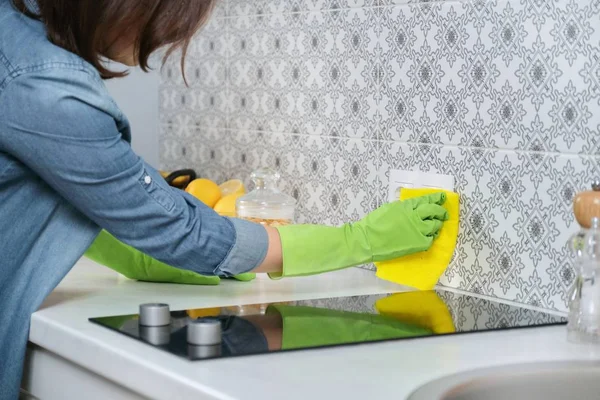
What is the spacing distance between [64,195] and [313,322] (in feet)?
1.08

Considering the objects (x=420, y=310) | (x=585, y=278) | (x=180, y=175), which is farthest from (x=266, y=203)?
(x=585, y=278)

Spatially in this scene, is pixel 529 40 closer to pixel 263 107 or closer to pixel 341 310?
pixel 341 310

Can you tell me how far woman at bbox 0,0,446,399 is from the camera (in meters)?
1.04

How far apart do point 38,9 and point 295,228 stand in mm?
445

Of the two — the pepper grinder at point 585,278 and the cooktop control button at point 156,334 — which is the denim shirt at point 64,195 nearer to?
the cooktop control button at point 156,334

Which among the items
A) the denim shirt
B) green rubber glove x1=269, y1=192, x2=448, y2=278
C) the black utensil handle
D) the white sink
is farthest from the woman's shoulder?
the black utensil handle

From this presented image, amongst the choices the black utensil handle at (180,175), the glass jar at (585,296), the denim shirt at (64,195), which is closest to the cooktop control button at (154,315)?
the denim shirt at (64,195)

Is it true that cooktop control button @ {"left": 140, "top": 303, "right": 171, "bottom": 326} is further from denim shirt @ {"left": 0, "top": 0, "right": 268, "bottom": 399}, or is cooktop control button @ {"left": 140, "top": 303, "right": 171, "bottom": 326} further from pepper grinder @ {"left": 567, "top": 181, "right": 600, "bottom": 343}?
pepper grinder @ {"left": 567, "top": 181, "right": 600, "bottom": 343}

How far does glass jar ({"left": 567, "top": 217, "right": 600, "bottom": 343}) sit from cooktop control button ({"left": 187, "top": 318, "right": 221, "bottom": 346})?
0.40 meters

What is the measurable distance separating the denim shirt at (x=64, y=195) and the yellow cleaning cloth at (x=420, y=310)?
0.62ft

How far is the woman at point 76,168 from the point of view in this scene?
1.04 meters

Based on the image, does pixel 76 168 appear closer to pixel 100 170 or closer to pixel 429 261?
pixel 100 170

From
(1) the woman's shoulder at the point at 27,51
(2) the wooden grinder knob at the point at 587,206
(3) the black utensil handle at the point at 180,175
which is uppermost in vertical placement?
(1) the woman's shoulder at the point at 27,51

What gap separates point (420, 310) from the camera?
4.04ft
